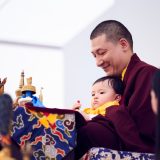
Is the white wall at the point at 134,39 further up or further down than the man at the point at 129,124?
further up

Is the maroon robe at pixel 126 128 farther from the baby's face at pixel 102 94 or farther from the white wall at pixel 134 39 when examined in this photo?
the white wall at pixel 134 39

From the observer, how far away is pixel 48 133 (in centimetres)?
141

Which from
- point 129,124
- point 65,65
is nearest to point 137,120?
point 129,124

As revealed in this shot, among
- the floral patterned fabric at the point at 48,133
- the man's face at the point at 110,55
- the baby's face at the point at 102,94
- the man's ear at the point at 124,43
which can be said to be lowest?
the floral patterned fabric at the point at 48,133

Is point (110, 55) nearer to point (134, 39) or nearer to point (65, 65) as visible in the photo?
point (134, 39)

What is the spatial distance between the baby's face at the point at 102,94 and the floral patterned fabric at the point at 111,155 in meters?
0.38

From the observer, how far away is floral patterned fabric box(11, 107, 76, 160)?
1385 mm

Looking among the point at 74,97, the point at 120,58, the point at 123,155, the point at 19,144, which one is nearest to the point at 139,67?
the point at 120,58

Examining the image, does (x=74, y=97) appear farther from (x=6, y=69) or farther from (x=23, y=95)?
(x=23, y=95)

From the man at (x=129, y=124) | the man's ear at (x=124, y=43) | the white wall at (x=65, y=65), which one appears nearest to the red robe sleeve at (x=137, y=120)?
the man at (x=129, y=124)

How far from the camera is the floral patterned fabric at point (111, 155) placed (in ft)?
4.86

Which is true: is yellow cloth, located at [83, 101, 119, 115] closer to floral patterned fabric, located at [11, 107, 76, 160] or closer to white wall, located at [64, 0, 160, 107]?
floral patterned fabric, located at [11, 107, 76, 160]

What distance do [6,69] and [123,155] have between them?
180 cm

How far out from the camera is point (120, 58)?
1895mm
